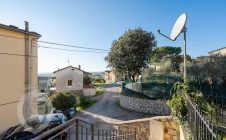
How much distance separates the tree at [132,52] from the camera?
23.6 metres

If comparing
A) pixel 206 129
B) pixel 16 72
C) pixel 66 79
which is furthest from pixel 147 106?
pixel 66 79

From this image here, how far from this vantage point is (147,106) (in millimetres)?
16594

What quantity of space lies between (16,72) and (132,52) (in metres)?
13.8

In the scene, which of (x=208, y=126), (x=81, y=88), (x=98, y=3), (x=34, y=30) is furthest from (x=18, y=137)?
(x=81, y=88)

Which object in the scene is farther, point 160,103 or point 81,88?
point 81,88

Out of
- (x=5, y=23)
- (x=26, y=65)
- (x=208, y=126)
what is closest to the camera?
(x=208, y=126)

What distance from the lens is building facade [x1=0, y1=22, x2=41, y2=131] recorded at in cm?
1118

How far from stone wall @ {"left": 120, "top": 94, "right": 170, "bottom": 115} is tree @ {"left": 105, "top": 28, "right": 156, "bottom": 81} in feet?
17.9

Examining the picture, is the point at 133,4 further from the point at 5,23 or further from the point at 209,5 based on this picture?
the point at 5,23

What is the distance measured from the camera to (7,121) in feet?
38.1

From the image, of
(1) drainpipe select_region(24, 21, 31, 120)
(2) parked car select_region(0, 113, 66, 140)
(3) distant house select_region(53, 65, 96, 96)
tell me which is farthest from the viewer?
(3) distant house select_region(53, 65, 96, 96)

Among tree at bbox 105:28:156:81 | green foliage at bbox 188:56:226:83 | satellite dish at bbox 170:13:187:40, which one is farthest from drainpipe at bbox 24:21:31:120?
tree at bbox 105:28:156:81

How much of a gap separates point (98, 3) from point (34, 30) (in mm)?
4087

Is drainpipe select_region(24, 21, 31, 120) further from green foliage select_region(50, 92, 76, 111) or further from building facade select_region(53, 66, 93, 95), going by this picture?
building facade select_region(53, 66, 93, 95)
